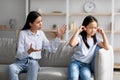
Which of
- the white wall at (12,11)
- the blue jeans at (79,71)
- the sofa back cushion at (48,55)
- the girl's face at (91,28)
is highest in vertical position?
the white wall at (12,11)

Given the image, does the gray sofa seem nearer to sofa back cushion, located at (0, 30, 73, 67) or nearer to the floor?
sofa back cushion, located at (0, 30, 73, 67)

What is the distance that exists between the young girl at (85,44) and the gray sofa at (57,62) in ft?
0.45

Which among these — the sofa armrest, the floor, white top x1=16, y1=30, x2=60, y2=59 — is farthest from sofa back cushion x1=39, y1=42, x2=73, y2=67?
the floor

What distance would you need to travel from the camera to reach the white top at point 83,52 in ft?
9.59

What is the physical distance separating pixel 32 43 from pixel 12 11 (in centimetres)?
313


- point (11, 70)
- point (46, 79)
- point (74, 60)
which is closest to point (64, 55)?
point (74, 60)

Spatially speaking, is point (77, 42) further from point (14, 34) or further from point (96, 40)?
point (14, 34)

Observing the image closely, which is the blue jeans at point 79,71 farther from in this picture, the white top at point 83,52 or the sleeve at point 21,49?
the sleeve at point 21,49

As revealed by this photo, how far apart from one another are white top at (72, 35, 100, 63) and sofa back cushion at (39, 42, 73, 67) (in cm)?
22

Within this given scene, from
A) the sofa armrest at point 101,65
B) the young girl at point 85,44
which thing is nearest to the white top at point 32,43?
the young girl at point 85,44

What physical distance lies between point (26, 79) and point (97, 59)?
829 mm

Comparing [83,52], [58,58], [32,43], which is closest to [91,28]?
[83,52]

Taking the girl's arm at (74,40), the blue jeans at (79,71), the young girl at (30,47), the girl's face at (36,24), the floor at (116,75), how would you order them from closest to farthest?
the blue jeans at (79,71)
the young girl at (30,47)
the girl's arm at (74,40)
the girl's face at (36,24)
the floor at (116,75)

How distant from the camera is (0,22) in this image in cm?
603
